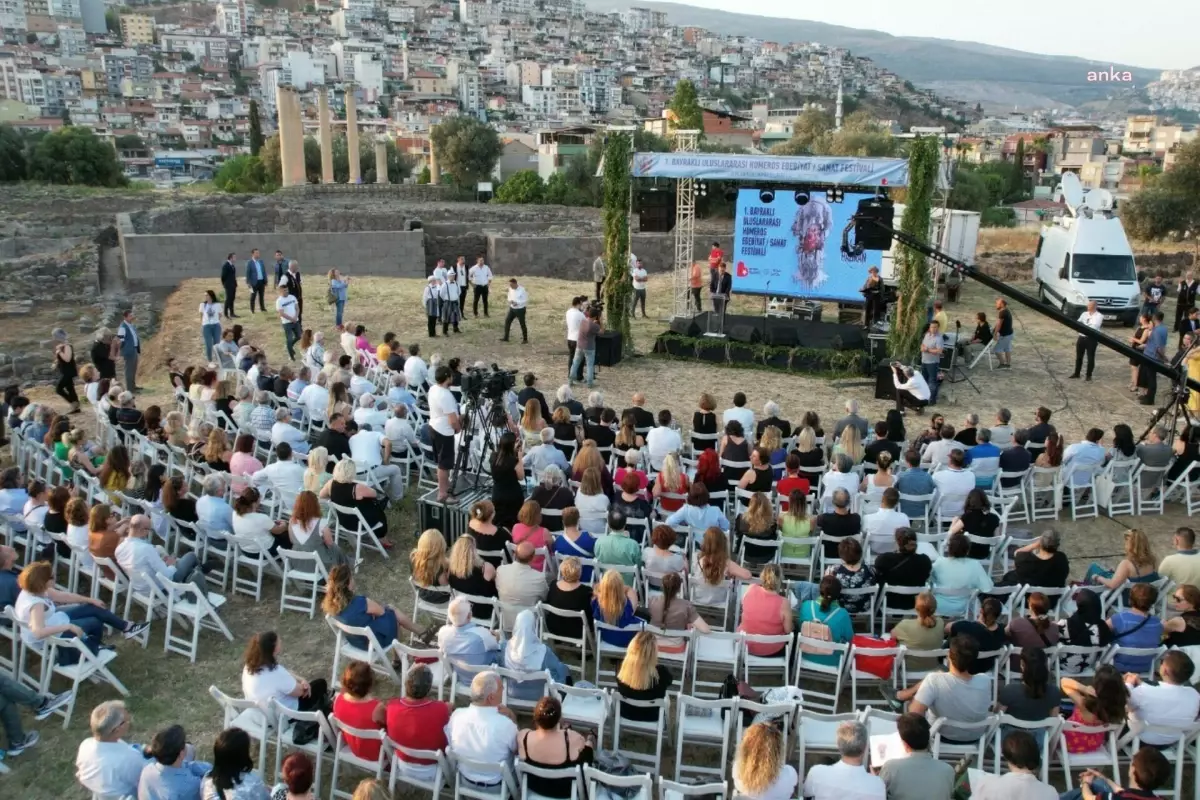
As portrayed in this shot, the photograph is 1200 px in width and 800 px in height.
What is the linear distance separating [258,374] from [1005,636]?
9361mm

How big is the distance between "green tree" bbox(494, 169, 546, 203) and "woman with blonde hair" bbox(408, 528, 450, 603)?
1687 inches

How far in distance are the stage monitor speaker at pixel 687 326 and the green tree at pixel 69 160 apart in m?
48.5

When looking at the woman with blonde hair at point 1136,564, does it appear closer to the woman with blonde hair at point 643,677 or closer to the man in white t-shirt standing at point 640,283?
the woman with blonde hair at point 643,677

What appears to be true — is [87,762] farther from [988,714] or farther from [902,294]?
[902,294]

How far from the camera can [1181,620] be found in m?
6.06

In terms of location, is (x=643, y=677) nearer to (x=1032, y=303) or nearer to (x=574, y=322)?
(x=1032, y=303)

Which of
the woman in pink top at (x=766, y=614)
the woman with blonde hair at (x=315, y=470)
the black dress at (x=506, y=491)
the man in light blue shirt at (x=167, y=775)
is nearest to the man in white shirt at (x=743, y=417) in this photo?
the black dress at (x=506, y=491)

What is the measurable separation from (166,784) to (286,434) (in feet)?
17.5

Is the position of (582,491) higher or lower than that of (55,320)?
higher

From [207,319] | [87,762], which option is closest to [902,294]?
[207,319]

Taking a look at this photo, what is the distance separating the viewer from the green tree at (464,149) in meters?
62.9

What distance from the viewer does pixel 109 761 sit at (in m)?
4.60

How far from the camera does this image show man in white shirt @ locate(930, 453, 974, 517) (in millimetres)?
8625

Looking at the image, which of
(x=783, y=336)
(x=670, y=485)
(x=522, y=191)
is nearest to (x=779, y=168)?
(x=783, y=336)
